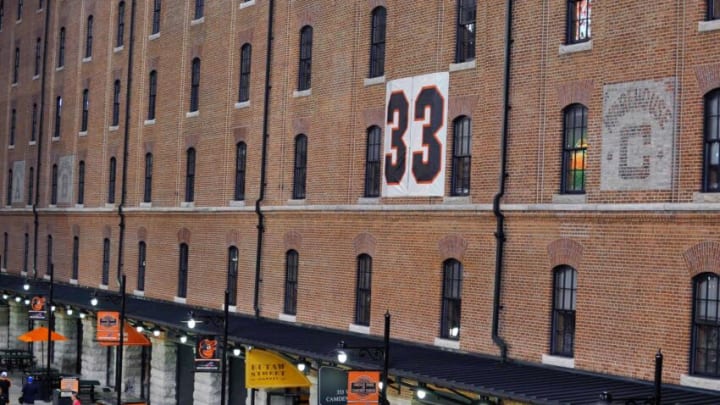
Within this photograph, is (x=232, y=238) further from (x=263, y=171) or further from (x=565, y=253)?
(x=565, y=253)

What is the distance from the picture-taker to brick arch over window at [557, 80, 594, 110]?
79.5 feet

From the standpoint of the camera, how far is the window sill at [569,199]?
24.2 m

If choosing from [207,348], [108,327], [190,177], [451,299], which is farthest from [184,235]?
[451,299]

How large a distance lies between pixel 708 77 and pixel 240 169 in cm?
1975

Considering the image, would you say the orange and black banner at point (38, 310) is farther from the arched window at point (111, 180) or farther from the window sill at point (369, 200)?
the window sill at point (369, 200)

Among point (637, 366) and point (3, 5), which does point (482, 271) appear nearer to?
point (637, 366)

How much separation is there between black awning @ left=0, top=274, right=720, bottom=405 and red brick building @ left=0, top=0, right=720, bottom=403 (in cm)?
30

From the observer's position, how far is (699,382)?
21109mm

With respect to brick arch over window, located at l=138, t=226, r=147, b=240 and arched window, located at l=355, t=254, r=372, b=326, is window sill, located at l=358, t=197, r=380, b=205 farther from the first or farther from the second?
brick arch over window, located at l=138, t=226, r=147, b=240

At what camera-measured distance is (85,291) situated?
49094mm

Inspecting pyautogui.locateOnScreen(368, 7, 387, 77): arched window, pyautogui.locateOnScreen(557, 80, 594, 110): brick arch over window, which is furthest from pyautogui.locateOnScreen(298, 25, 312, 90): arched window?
pyautogui.locateOnScreen(557, 80, 594, 110): brick arch over window

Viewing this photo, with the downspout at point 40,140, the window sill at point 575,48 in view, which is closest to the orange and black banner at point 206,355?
the window sill at point 575,48

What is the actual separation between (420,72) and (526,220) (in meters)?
5.70

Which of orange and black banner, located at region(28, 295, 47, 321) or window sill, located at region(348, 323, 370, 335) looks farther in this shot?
orange and black banner, located at region(28, 295, 47, 321)
